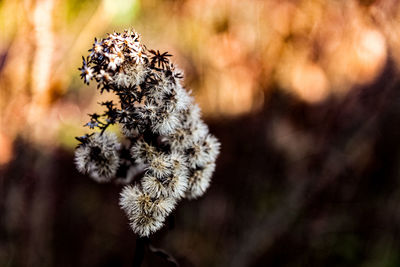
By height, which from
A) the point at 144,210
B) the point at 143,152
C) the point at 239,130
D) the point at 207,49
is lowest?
the point at 144,210

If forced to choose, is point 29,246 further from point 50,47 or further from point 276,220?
point 276,220

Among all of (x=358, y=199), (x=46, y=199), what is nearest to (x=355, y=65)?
(x=358, y=199)

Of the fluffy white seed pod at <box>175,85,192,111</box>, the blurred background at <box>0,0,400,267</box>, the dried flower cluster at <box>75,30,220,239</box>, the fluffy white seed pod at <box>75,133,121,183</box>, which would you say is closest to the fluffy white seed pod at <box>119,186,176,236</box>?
the dried flower cluster at <box>75,30,220,239</box>

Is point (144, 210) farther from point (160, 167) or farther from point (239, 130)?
point (239, 130)

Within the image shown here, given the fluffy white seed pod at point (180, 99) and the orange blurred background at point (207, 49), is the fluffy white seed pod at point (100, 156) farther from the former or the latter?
the orange blurred background at point (207, 49)

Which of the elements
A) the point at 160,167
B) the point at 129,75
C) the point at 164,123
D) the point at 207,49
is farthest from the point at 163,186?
the point at 207,49

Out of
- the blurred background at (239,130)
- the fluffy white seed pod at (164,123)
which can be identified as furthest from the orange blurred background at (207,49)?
the fluffy white seed pod at (164,123)
